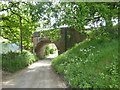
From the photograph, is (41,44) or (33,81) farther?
(41,44)

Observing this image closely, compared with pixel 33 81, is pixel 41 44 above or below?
above

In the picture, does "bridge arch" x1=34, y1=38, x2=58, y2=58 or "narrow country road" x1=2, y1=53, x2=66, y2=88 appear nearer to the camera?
"narrow country road" x1=2, y1=53, x2=66, y2=88

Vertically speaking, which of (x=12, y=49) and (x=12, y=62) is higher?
(x=12, y=49)

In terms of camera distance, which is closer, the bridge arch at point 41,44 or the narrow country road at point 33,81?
the narrow country road at point 33,81

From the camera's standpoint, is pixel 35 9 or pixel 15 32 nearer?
pixel 35 9

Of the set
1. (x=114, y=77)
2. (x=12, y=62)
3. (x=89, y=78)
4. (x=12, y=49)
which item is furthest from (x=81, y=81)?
(x=12, y=49)

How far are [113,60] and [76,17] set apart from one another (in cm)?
196

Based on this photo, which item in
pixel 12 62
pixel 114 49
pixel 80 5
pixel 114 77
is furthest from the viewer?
pixel 12 62

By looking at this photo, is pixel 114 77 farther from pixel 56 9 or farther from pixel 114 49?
pixel 56 9

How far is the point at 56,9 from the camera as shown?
15.9 feet

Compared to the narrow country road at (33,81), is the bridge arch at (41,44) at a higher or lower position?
higher

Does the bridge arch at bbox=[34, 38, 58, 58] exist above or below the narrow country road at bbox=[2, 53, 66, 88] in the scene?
above

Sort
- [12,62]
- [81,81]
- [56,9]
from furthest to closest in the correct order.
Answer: [12,62]
[56,9]
[81,81]

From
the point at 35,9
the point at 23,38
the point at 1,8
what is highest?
the point at 1,8
